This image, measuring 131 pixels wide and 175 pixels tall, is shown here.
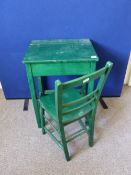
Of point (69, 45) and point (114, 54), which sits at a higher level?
point (69, 45)

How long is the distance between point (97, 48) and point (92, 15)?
0.34 metres

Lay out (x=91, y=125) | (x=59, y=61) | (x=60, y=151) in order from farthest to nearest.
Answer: (x=60, y=151) → (x=91, y=125) → (x=59, y=61)

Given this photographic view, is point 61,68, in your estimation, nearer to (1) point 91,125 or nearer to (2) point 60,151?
(1) point 91,125

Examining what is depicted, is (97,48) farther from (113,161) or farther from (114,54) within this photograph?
(113,161)

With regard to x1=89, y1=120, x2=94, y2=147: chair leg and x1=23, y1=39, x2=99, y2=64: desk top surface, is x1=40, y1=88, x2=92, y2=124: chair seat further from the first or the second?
x1=23, y1=39, x2=99, y2=64: desk top surface

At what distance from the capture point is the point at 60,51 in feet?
4.57

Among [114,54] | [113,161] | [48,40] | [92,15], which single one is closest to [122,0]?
[92,15]

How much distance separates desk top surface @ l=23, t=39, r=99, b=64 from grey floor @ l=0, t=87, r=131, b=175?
0.78 metres

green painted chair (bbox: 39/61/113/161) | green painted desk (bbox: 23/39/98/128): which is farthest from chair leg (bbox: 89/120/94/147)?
green painted desk (bbox: 23/39/98/128)

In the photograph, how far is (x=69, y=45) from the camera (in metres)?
1.52

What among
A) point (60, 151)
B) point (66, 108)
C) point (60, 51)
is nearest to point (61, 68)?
point (60, 51)

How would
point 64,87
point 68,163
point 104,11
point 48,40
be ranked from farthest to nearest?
point 48,40, point 104,11, point 68,163, point 64,87

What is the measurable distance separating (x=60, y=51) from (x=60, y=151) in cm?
91

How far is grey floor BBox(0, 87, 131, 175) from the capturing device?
1.32 m
